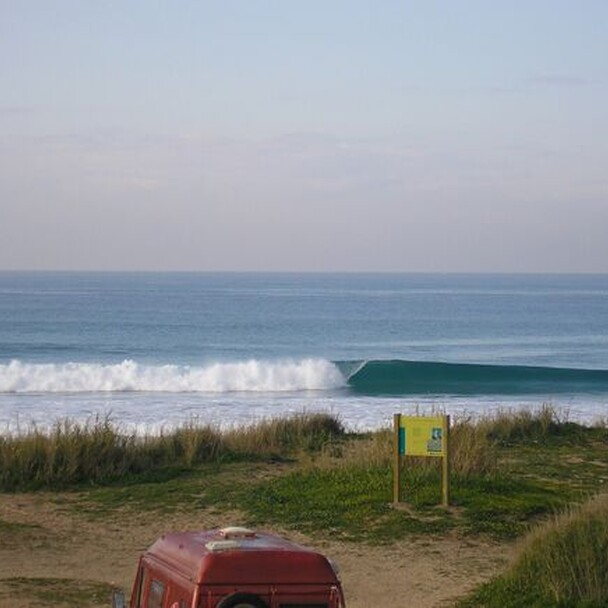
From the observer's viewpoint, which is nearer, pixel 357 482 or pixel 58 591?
pixel 58 591

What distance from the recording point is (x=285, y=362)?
52.9 m

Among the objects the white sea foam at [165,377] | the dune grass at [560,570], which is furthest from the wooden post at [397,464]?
the white sea foam at [165,377]

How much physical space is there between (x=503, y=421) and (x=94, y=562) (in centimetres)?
1047

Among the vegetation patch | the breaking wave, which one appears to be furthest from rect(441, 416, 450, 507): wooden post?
the breaking wave

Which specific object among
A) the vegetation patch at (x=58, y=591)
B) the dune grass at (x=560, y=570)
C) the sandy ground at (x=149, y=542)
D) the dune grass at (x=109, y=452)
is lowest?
the vegetation patch at (x=58, y=591)

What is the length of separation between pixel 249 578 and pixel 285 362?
46.0 m

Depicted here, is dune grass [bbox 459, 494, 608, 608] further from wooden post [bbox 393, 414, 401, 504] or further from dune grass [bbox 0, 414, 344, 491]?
dune grass [bbox 0, 414, 344, 491]

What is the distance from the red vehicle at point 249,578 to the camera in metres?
6.94

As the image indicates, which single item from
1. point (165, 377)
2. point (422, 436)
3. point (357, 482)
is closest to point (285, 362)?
point (165, 377)

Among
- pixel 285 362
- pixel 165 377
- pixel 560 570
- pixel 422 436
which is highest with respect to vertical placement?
pixel 285 362

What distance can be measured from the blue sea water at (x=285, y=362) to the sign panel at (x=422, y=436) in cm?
1005

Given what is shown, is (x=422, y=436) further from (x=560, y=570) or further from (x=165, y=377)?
(x=165, y=377)

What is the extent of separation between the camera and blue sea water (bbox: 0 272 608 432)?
3503 centimetres

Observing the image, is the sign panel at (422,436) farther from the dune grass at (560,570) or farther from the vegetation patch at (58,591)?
the vegetation patch at (58,591)
